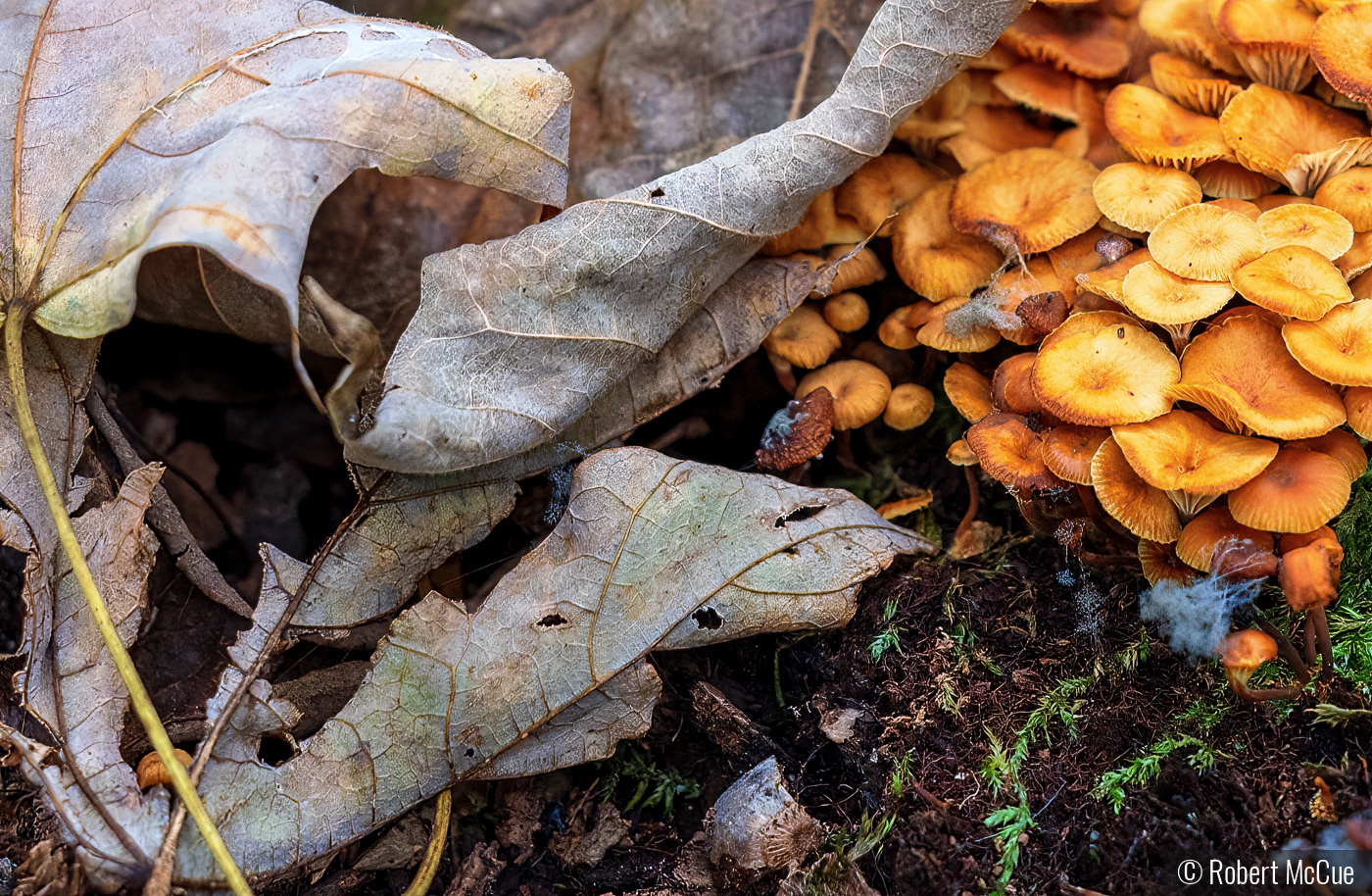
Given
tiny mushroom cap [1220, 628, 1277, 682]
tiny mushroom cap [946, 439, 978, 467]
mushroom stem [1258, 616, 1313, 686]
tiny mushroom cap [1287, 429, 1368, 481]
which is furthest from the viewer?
tiny mushroom cap [946, 439, 978, 467]

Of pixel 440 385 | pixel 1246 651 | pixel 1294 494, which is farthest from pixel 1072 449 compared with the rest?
pixel 440 385

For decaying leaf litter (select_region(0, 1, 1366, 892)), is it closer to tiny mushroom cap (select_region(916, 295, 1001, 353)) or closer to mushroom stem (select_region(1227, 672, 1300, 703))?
tiny mushroom cap (select_region(916, 295, 1001, 353))

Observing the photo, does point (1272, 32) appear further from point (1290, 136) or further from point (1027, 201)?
point (1027, 201)

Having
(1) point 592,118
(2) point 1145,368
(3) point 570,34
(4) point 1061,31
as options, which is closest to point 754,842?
(2) point 1145,368

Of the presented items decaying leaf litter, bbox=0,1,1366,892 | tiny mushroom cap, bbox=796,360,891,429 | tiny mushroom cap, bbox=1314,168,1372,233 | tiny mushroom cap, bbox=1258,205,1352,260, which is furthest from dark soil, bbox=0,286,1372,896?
tiny mushroom cap, bbox=1314,168,1372,233

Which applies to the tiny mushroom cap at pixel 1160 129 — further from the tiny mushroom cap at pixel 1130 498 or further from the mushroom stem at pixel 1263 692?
the mushroom stem at pixel 1263 692

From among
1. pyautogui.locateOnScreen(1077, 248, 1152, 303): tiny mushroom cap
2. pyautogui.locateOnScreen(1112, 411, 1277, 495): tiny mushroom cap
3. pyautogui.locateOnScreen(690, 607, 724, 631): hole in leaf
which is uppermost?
pyautogui.locateOnScreen(1077, 248, 1152, 303): tiny mushroom cap

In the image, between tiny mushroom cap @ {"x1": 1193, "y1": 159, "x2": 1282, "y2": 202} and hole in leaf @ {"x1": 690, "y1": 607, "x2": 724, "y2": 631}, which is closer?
hole in leaf @ {"x1": 690, "y1": 607, "x2": 724, "y2": 631}
